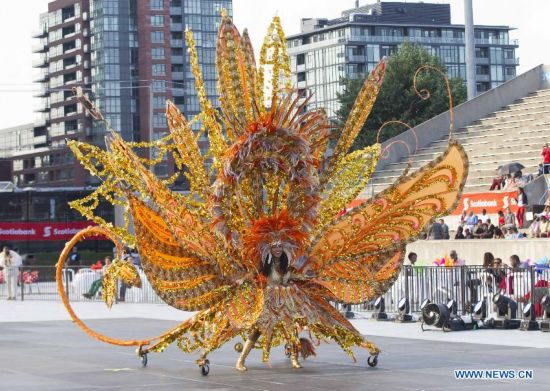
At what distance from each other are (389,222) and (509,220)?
58.0 ft

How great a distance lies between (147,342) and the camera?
15.8 meters

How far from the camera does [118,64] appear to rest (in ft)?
456

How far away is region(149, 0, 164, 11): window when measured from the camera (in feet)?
457

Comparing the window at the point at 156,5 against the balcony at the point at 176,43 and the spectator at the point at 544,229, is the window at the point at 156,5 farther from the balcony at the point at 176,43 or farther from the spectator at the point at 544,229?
the spectator at the point at 544,229

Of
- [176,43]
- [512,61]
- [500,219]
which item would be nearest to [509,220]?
[500,219]

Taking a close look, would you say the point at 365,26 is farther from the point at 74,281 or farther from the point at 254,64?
the point at 254,64

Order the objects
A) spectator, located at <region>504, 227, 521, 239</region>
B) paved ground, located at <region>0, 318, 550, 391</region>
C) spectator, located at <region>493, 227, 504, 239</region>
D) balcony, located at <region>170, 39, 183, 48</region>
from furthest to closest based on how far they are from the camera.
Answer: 1. balcony, located at <region>170, 39, 183, 48</region>
2. spectator, located at <region>493, 227, 504, 239</region>
3. spectator, located at <region>504, 227, 521, 239</region>
4. paved ground, located at <region>0, 318, 550, 391</region>

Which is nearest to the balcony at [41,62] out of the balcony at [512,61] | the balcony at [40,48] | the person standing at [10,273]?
the balcony at [40,48]

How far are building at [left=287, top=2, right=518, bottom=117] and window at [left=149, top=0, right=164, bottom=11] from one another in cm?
1836

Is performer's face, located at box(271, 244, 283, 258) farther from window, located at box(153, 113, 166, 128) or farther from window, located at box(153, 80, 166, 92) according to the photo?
window, located at box(153, 80, 166, 92)

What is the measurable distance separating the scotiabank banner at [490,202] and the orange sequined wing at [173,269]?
19900mm

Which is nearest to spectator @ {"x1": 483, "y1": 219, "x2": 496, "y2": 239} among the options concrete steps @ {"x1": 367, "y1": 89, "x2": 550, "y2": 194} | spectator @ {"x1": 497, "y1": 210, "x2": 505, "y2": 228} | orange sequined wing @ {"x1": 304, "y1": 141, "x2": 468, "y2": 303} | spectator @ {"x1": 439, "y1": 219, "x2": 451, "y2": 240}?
spectator @ {"x1": 497, "y1": 210, "x2": 505, "y2": 228}

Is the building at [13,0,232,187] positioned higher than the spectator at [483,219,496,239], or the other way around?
the building at [13,0,232,187]

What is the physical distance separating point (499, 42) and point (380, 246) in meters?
149
